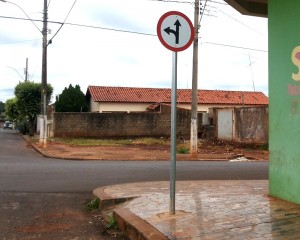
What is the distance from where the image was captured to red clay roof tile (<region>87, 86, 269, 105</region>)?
4314 centimetres

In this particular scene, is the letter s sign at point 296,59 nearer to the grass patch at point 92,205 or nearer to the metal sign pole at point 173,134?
the metal sign pole at point 173,134

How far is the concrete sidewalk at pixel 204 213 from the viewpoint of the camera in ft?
15.5

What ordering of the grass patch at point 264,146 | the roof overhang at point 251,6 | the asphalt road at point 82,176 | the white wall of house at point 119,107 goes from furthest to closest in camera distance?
the white wall of house at point 119,107 → the grass patch at point 264,146 → the asphalt road at point 82,176 → the roof overhang at point 251,6

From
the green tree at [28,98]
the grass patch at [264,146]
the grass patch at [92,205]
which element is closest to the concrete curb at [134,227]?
the grass patch at [92,205]

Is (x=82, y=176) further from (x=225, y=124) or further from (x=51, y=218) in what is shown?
(x=225, y=124)

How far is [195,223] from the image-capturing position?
515cm

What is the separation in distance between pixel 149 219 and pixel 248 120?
22.0 meters

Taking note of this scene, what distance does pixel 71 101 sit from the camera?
4434 centimetres

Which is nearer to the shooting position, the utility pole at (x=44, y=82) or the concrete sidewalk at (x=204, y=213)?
the concrete sidewalk at (x=204, y=213)

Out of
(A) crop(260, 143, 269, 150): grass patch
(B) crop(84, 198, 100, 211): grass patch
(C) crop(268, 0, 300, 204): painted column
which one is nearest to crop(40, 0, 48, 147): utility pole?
(A) crop(260, 143, 269, 150): grass patch

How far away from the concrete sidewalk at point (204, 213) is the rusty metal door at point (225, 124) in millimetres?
20795

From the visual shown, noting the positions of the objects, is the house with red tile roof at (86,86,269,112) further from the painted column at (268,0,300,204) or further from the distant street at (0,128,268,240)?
the painted column at (268,0,300,204)

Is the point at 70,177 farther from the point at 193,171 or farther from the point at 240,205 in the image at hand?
the point at 240,205

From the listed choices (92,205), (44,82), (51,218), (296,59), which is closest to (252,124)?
(44,82)
